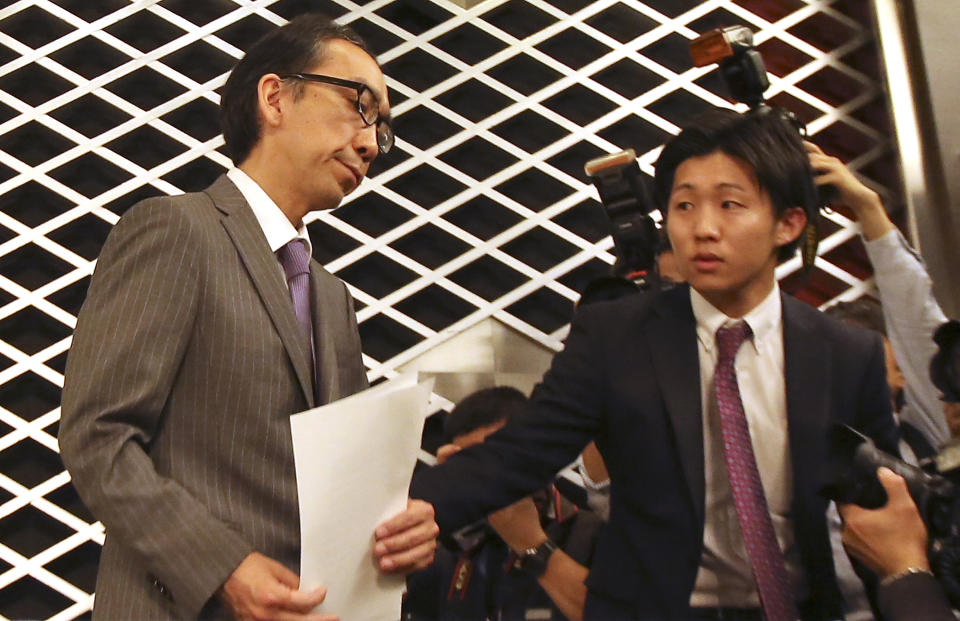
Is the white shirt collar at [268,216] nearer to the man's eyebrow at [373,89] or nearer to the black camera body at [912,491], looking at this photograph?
the man's eyebrow at [373,89]

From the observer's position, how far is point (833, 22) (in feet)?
8.34

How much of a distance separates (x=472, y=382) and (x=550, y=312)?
0.80ft

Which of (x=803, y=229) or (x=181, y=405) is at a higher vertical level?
(x=803, y=229)

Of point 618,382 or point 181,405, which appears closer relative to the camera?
point 181,405

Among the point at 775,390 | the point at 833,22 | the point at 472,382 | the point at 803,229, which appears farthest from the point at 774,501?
the point at 833,22

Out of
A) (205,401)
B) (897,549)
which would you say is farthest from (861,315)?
(205,401)

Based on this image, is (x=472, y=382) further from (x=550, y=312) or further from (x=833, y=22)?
(x=833, y=22)

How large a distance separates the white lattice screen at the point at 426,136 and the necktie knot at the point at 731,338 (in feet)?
4.01

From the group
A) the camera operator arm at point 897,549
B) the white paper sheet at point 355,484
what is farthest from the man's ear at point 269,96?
the camera operator arm at point 897,549

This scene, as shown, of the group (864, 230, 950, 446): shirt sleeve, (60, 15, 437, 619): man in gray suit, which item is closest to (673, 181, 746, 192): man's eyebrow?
(60, 15, 437, 619): man in gray suit

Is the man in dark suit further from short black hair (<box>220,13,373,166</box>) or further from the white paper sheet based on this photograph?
short black hair (<box>220,13,373,166</box>)

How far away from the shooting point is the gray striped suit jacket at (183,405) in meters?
0.85

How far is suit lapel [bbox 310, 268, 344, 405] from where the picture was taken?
101cm

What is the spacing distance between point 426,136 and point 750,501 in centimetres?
164
